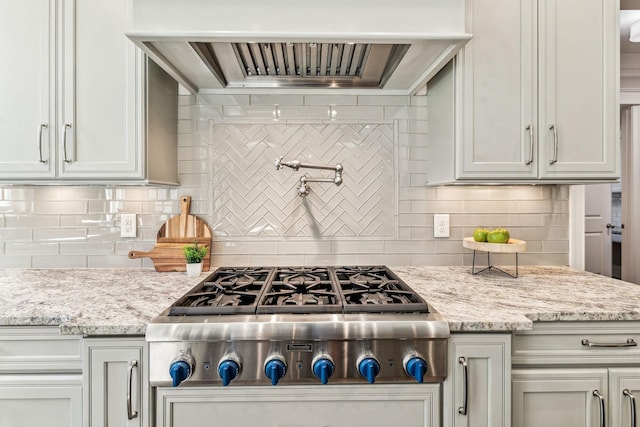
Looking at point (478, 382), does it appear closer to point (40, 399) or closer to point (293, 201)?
point (293, 201)

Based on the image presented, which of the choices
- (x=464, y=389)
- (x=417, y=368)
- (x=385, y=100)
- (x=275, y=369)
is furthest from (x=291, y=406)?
(x=385, y=100)

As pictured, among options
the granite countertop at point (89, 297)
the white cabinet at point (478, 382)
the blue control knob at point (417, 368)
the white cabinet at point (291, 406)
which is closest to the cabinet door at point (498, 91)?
the white cabinet at point (478, 382)

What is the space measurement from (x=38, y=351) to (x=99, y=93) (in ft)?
3.44

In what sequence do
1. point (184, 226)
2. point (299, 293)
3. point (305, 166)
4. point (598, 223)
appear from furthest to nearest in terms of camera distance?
1. point (598, 223)
2. point (184, 226)
3. point (305, 166)
4. point (299, 293)

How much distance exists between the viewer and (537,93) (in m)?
1.58

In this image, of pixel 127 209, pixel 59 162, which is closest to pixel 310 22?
pixel 59 162

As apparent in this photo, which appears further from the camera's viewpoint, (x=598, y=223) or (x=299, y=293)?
(x=598, y=223)

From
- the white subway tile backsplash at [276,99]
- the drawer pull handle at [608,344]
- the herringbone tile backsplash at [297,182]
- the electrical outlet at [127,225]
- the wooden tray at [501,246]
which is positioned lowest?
the drawer pull handle at [608,344]

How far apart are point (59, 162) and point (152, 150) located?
379 millimetres

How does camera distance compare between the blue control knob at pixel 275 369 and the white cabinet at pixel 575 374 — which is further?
the white cabinet at pixel 575 374

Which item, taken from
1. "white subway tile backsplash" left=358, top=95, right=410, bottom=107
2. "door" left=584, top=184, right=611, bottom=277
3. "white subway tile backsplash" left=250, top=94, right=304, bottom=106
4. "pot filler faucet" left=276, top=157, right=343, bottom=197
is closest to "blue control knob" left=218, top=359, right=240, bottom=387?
"pot filler faucet" left=276, top=157, right=343, bottom=197

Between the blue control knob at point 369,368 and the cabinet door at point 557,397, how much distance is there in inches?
20.4

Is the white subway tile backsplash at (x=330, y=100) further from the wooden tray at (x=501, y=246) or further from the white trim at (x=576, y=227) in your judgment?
the white trim at (x=576, y=227)

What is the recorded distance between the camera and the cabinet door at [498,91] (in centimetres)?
156
